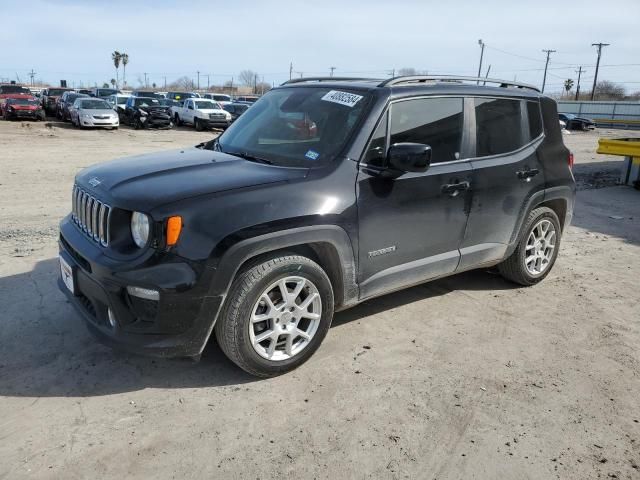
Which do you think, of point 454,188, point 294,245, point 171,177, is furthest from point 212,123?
point 294,245

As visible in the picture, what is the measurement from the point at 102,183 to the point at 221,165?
2.53ft

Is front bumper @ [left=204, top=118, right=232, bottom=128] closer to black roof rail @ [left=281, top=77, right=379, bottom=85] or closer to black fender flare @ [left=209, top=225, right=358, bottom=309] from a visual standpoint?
black roof rail @ [left=281, top=77, right=379, bottom=85]

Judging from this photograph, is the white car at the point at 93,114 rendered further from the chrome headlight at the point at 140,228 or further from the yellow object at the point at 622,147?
the chrome headlight at the point at 140,228

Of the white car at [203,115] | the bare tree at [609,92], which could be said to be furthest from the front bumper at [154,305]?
the bare tree at [609,92]

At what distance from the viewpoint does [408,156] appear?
3.47 meters

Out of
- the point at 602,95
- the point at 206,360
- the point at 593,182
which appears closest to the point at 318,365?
the point at 206,360

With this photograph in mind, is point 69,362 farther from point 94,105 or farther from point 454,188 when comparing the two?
point 94,105

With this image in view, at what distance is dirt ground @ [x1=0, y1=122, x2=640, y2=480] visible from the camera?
2.72 meters

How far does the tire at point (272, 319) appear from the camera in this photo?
3146 millimetres

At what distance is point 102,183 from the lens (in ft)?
11.3

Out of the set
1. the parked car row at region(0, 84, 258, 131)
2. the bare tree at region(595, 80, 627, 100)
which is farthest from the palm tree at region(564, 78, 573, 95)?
the parked car row at region(0, 84, 258, 131)

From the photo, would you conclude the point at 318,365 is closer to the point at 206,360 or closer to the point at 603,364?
the point at 206,360

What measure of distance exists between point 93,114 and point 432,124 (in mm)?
24292

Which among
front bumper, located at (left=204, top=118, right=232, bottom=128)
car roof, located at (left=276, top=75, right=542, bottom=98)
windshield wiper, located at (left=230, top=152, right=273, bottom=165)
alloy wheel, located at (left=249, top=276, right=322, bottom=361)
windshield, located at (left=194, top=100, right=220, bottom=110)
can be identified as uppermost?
car roof, located at (left=276, top=75, right=542, bottom=98)
